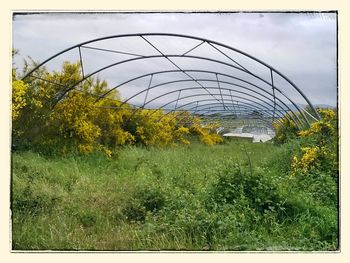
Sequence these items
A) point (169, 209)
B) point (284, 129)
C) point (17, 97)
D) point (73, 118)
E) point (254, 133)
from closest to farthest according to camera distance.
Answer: point (169, 209), point (17, 97), point (73, 118), point (284, 129), point (254, 133)

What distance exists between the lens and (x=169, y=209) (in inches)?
236

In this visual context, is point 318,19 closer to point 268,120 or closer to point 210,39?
point 210,39

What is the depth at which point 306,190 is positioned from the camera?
6473mm

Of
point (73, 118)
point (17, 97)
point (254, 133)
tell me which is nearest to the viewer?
point (17, 97)

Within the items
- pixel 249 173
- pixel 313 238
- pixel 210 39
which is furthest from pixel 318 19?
pixel 313 238

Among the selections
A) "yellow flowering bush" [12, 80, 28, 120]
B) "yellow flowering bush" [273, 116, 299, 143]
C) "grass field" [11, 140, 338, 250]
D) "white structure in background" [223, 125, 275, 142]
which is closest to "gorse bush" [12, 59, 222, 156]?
"yellow flowering bush" [12, 80, 28, 120]

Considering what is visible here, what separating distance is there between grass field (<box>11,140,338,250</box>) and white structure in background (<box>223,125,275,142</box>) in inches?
79.3

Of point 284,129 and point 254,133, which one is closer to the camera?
point 284,129

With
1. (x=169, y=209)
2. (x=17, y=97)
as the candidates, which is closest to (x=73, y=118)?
(x=17, y=97)

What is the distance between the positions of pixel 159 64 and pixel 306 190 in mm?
2572

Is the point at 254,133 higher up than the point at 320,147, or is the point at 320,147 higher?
the point at 254,133

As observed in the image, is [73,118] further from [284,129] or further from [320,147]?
[284,129]

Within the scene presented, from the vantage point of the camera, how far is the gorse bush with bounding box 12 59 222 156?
6.61 metres

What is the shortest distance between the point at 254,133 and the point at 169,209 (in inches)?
170
